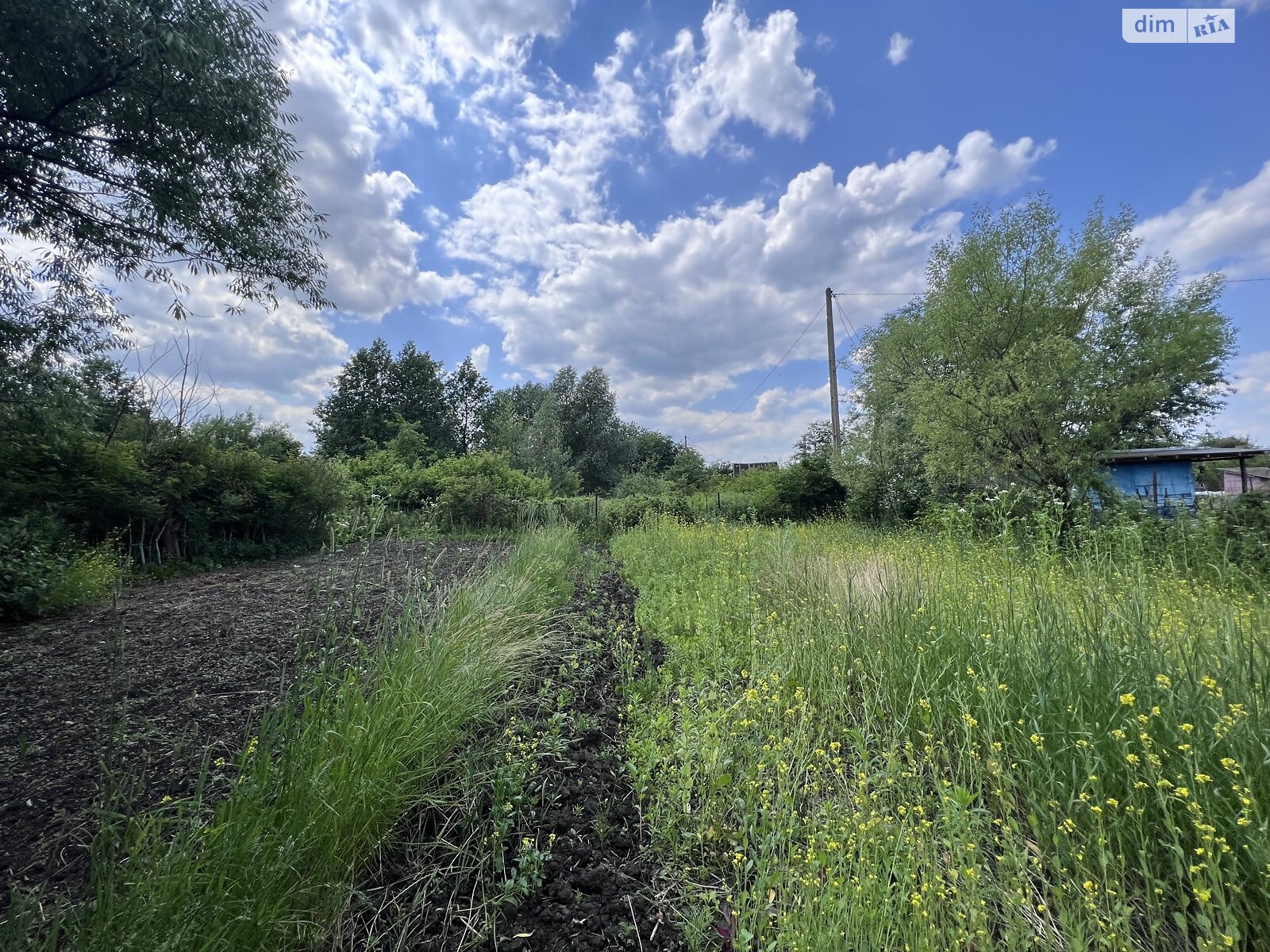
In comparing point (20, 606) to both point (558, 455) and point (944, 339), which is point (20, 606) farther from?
point (558, 455)

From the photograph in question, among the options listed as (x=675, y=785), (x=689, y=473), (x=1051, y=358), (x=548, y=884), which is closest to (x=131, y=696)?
(x=548, y=884)

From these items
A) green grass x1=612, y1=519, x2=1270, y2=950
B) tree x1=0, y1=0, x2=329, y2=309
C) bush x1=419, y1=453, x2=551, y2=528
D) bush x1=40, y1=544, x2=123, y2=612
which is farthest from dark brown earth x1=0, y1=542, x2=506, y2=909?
bush x1=419, y1=453, x2=551, y2=528

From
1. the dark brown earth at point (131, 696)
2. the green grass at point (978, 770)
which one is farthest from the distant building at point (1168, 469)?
the dark brown earth at point (131, 696)

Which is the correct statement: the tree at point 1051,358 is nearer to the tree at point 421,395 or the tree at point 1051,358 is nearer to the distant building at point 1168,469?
the distant building at point 1168,469

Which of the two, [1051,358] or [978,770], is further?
[1051,358]

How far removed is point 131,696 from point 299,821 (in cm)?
196

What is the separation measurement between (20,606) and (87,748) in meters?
3.80

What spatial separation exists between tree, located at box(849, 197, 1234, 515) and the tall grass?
9.82 meters

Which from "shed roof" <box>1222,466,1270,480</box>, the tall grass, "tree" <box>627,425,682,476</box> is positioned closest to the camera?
the tall grass

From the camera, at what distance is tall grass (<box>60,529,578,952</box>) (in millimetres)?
1112

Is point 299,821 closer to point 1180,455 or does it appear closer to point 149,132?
point 149,132

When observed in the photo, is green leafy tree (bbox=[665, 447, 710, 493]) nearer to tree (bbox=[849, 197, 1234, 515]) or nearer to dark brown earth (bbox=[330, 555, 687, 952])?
tree (bbox=[849, 197, 1234, 515])

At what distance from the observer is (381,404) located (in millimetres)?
27922

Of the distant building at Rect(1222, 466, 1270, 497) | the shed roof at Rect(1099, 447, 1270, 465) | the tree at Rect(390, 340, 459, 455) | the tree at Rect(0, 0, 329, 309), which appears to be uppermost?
the tree at Rect(390, 340, 459, 455)
